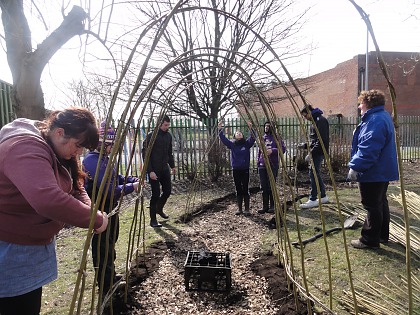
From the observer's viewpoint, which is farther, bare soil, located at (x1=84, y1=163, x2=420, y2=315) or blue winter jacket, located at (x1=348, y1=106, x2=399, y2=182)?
blue winter jacket, located at (x1=348, y1=106, x2=399, y2=182)

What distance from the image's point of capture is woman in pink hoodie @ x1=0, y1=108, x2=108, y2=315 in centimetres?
124

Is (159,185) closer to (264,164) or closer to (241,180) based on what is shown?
(241,180)

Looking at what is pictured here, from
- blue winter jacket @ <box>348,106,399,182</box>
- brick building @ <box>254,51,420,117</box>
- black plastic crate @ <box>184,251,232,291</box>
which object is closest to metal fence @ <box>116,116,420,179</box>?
blue winter jacket @ <box>348,106,399,182</box>

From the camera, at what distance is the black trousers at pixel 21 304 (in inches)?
56.4

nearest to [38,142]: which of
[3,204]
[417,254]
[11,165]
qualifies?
[11,165]

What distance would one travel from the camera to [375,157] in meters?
3.04

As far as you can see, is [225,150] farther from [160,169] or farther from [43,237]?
[43,237]

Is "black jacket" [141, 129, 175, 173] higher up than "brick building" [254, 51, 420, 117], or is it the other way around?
"brick building" [254, 51, 420, 117]

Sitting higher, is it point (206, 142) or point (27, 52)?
point (27, 52)

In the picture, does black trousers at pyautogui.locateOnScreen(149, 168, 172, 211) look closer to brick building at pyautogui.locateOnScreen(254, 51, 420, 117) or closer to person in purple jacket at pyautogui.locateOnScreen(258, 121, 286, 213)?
person in purple jacket at pyautogui.locateOnScreen(258, 121, 286, 213)

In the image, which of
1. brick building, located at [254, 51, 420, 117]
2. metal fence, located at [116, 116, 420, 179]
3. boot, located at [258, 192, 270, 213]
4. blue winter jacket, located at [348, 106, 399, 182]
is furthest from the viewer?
brick building, located at [254, 51, 420, 117]

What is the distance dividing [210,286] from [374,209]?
180 centimetres

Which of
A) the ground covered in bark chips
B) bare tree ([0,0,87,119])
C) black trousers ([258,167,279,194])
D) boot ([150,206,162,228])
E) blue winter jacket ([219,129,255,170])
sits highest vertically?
bare tree ([0,0,87,119])

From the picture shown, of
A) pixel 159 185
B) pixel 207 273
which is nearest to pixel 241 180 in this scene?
pixel 159 185
